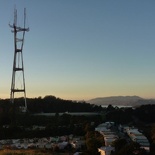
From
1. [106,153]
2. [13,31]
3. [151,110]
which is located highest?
[13,31]

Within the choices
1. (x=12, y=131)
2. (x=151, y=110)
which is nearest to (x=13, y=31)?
(x=12, y=131)

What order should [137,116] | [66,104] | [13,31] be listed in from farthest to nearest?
[66,104] → [137,116] → [13,31]

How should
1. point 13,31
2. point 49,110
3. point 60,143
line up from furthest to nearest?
point 49,110
point 13,31
point 60,143

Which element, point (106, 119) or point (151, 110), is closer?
point (106, 119)

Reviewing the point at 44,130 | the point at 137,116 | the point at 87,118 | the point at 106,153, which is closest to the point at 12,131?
the point at 44,130

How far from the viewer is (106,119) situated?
109 feet

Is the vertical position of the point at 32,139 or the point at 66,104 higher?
the point at 66,104

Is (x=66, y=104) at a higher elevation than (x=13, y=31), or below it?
below

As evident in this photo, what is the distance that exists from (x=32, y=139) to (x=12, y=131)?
250 centimetres

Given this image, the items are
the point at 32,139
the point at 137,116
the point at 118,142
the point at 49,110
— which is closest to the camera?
the point at 118,142

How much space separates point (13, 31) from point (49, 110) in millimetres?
9721

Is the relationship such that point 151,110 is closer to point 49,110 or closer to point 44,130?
point 49,110

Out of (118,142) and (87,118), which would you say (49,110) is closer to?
(87,118)

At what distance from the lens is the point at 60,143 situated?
22.3 m
